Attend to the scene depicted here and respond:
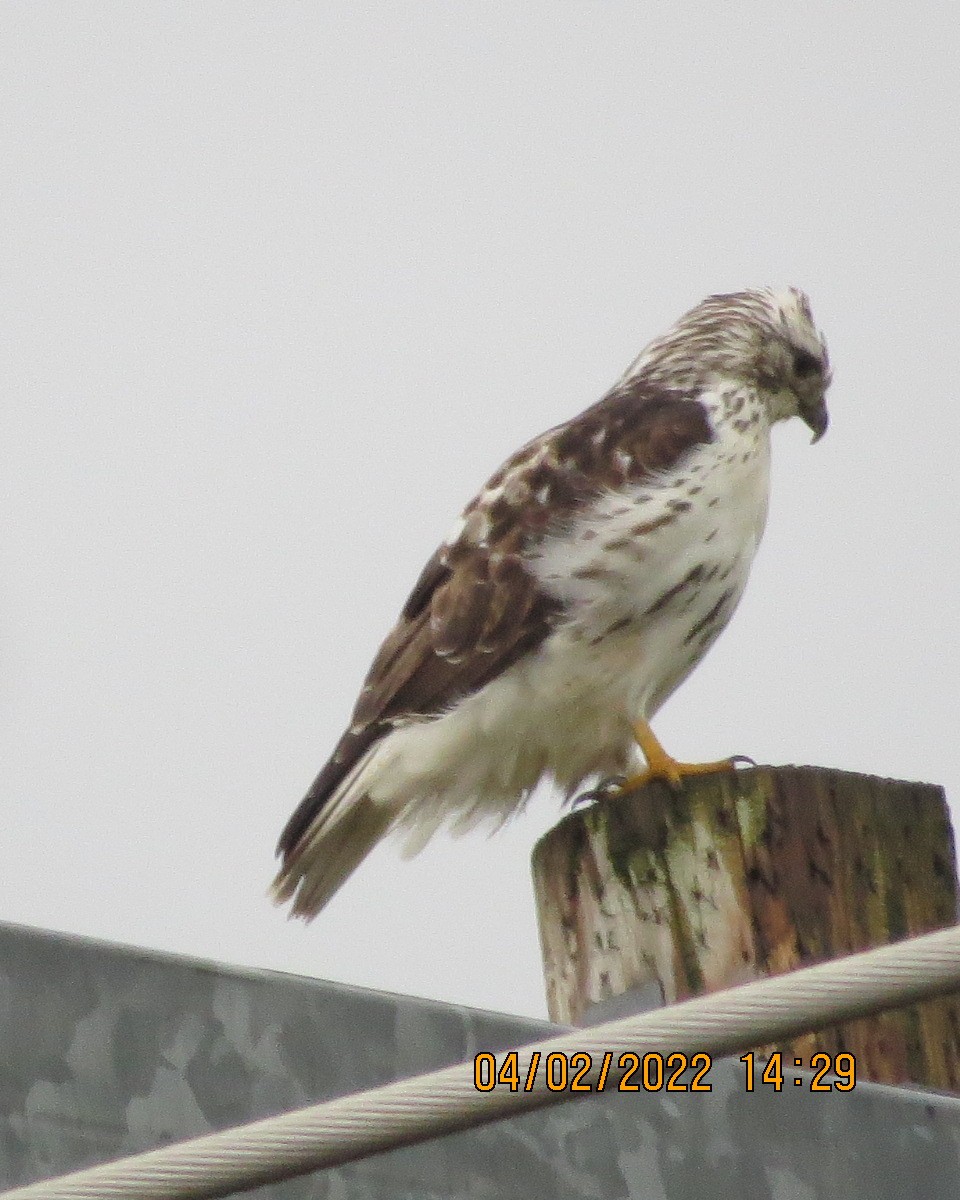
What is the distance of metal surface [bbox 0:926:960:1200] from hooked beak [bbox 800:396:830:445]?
3.30 metres

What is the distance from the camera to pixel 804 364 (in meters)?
5.62

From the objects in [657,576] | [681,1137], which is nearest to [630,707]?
[657,576]

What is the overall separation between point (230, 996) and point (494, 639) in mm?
2527

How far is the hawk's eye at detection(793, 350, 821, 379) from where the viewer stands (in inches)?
221

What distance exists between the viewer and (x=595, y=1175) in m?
2.43

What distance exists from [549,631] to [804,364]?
1.26 m

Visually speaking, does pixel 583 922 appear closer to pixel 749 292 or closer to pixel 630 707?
pixel 630 707

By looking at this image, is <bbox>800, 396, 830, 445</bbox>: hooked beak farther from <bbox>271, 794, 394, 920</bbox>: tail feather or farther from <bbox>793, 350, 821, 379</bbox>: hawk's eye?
<bbox>271, 794, 394, 920</bbox>: tail feather

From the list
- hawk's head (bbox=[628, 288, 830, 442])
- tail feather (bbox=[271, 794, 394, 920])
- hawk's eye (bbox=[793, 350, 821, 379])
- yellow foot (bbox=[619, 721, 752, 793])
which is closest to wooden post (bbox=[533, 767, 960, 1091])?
yellow foot (bbox=[619, 721, 752, 793])

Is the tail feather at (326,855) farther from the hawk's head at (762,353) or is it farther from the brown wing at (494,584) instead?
the hawk's head at (762,353)
